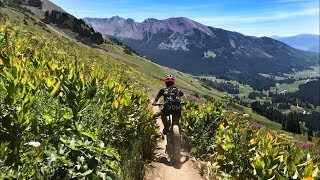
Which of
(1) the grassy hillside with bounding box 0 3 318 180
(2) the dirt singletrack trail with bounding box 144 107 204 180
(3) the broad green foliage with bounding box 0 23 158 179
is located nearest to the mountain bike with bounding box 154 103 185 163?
(2) the dirt singletrack trail with bounding box 144 107 204 180

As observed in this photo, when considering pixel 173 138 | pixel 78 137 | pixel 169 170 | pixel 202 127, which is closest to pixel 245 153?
pixel 169 170

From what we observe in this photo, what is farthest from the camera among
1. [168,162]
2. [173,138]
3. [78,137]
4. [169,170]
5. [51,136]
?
[173,138]

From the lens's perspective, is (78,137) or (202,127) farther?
(202,127)

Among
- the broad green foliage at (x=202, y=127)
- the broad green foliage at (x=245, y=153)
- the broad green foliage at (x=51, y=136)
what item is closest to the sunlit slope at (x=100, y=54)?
the broad green foliage at (x=202, y=127)

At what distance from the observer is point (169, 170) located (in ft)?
37.8

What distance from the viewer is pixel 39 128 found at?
18.9 ft

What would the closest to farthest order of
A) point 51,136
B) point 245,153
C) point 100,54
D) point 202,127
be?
point 51,136 → point 245,153 → point 202,127 → point 100,54

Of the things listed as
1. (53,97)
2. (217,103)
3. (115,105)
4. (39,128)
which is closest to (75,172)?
(39,128)

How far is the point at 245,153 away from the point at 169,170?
3.12 meters

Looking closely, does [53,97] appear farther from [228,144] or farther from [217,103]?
[217,103]

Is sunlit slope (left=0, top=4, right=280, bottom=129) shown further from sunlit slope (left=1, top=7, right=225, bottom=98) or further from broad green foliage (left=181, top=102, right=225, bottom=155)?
broad green foliage (left=181, top=102, right=225, bottom=155)

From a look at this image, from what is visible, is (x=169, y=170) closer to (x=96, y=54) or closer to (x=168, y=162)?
(x=168, y=162)

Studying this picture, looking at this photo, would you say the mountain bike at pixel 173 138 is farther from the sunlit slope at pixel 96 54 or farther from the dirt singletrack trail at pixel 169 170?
the sunlit slope at pixel 96 54

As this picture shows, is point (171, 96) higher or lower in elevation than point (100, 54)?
higher
